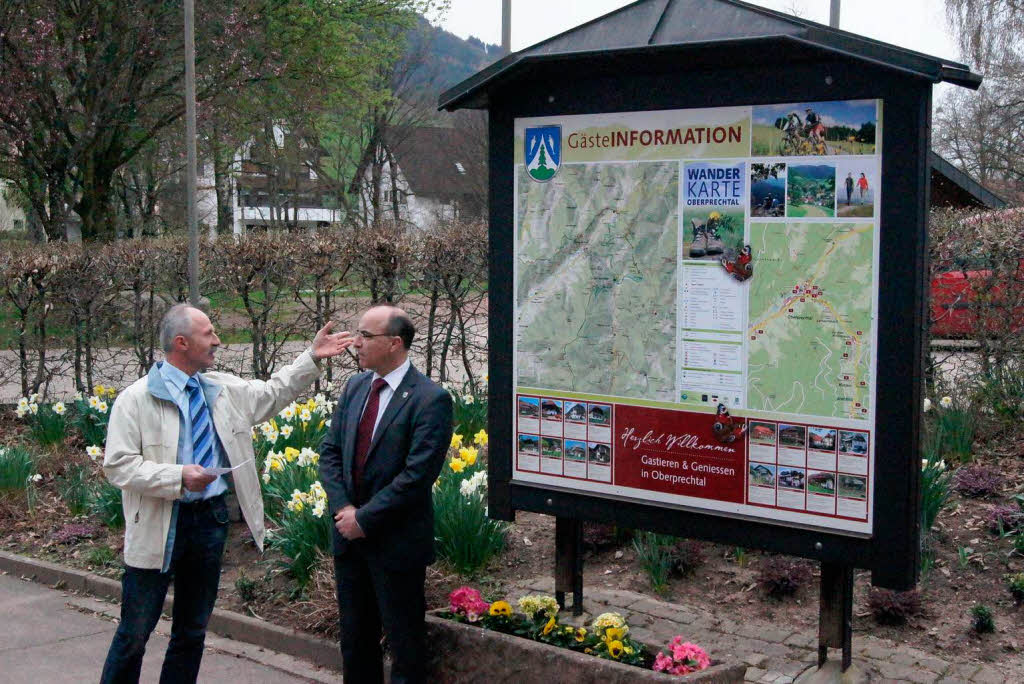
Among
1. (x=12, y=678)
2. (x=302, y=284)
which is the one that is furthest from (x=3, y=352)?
(x=12, y=678)

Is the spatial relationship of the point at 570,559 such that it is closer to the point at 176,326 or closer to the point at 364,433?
the point at 364,433

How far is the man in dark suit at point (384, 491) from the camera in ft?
15.3

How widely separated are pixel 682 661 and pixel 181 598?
222cm

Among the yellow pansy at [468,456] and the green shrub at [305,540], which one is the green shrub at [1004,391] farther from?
the green shrub at [305,540]

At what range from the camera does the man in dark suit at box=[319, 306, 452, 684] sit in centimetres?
468

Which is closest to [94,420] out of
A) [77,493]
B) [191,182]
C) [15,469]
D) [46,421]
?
[46,421]

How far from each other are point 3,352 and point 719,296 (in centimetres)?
1028

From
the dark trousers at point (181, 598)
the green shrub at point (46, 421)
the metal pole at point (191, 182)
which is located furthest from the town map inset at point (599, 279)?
the green shrub at point (46, 421)

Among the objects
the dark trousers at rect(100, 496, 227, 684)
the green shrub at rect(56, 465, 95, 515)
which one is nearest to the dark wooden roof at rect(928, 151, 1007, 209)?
the dark trousers at rect(100, 496, 227, 684)

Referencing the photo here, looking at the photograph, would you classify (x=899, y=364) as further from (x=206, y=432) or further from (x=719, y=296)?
(x=206, y=432)

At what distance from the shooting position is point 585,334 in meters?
5.14

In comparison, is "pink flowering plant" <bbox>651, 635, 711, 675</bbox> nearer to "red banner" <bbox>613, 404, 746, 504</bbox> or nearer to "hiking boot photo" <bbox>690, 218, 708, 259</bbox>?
"red banner" <bbox>613, 404, 746, 504</bbox>

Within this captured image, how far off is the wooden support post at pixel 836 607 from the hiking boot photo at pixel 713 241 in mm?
1436

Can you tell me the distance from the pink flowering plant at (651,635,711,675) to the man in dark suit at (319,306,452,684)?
1.10 m
